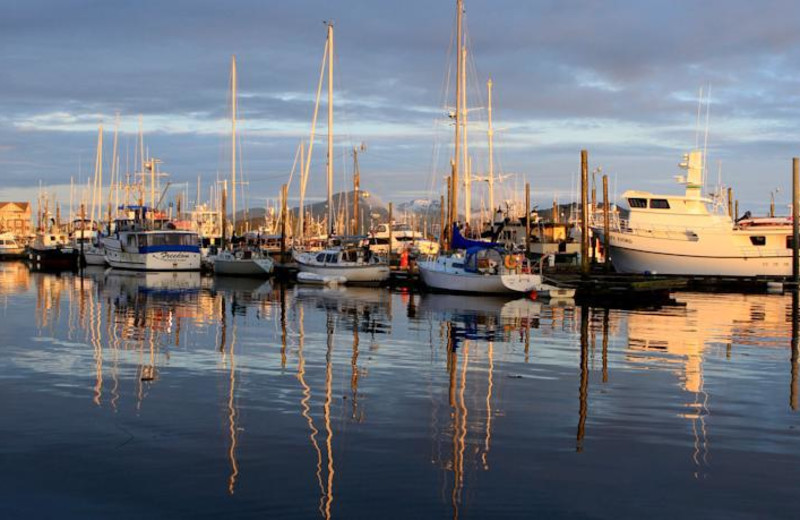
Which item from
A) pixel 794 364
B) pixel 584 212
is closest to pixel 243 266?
pixel 584 212

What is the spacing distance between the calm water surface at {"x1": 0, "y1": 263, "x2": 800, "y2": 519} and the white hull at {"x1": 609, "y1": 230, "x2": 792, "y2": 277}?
96.8ft

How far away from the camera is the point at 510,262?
4584 cm

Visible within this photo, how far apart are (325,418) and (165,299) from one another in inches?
1210

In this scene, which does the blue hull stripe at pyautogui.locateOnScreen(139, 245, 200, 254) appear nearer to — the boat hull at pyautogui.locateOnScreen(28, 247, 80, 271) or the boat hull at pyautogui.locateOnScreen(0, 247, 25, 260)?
the boat hull at pyautogui.locateOnScreen(28, 247, 80, 271)

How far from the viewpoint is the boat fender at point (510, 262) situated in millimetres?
45719

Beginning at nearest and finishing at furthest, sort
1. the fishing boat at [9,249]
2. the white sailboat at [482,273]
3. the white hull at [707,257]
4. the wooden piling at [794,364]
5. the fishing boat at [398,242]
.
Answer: the wooden piling at [794,364]
the white sailboat at [482,273]
the white hull at [707,257]
the fishing boat at [398,242]
the fishing boat at [9,249]

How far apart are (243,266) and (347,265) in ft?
41.4

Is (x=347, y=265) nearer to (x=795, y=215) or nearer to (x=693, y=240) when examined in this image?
(x=693, y=240)

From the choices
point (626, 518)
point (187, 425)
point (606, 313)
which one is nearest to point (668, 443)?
→ point (626, 518)

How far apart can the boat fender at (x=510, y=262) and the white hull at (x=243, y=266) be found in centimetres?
2395

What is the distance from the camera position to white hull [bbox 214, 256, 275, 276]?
6556cm

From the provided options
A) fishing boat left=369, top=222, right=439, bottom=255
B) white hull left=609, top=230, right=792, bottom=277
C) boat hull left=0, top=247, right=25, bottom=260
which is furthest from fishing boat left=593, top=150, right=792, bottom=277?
boat hull left=0, top=247, right=25, bottom=260

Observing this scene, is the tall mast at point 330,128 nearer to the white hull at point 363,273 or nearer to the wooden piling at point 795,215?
the white hull at point 363,273

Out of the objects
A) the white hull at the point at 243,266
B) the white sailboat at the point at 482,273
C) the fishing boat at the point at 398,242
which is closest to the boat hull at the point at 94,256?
the fishing boat at the point at 398,242
